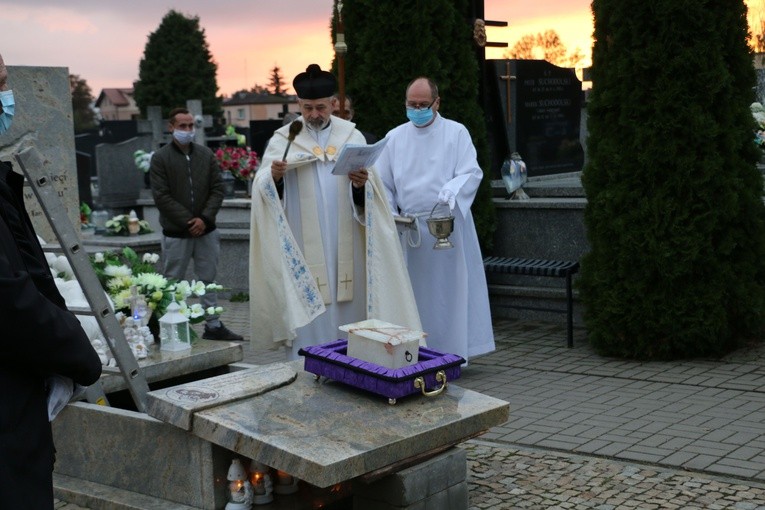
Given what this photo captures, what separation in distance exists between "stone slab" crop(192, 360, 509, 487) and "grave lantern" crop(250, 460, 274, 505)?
224 millimetres

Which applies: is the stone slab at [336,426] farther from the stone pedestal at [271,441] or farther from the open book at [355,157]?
the open book at [355,157]

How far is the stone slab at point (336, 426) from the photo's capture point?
13.2 feet

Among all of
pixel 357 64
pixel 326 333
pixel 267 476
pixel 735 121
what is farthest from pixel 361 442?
pixel 357 64

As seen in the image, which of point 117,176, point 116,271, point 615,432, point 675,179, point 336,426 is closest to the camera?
point 336,426

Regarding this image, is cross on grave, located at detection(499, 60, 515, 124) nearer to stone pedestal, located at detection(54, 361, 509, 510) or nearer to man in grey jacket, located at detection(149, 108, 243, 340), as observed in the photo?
man in grey jacket, located at detection(149, 108, 243, 340)

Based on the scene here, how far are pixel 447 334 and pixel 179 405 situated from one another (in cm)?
364

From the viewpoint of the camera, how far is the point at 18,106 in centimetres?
716

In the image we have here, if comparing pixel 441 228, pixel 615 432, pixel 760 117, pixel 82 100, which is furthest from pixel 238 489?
pixel 82 100

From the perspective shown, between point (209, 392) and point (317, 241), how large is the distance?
2.20 meters

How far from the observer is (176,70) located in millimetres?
52688

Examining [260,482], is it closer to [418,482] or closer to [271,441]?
[271,441]

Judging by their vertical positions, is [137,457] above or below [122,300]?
below

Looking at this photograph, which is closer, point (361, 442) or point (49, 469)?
point (49, 469)

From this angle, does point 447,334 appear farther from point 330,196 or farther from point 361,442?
point 361,442
